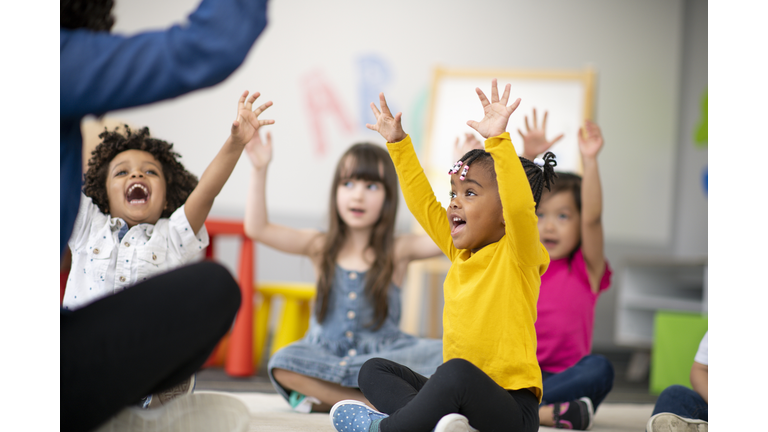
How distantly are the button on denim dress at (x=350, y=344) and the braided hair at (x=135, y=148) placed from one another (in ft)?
1.35

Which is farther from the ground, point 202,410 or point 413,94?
point 413,94

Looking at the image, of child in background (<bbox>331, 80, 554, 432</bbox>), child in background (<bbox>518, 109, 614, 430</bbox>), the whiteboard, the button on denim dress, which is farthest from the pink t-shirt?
the whiteboard

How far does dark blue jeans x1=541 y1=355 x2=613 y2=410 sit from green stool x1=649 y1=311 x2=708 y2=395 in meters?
0.66

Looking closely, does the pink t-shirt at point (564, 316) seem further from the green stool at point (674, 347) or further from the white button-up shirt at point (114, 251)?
the white button-up shirt at point (114, 251)

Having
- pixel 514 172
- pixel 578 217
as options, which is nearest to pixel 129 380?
pixel 514 172

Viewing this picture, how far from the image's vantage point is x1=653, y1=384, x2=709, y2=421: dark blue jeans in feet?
3.10

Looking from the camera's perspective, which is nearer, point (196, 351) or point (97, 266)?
point (196, 351)

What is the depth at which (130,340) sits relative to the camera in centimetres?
61

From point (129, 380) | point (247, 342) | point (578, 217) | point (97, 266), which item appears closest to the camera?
point (129, 380)

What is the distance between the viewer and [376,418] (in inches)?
31.4

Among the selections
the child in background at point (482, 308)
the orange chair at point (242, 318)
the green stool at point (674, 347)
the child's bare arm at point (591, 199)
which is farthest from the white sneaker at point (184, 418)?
the green stool at point (674, 347)

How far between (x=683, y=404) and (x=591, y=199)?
Answer: 1.29ft
